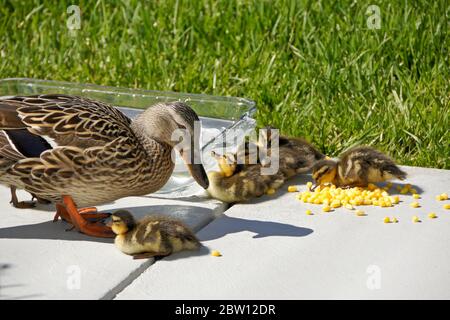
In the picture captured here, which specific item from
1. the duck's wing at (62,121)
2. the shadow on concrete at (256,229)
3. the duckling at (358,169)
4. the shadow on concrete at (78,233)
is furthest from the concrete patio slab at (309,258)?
the duck's wing at (62,121)

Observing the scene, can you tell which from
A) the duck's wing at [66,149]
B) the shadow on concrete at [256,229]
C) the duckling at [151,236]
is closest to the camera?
the duckling at [151,236]

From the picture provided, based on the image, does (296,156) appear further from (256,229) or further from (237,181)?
(256,229)

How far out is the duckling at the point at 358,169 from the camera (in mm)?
5891

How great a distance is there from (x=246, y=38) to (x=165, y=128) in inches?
108

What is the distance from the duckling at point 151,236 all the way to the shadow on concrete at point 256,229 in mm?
277

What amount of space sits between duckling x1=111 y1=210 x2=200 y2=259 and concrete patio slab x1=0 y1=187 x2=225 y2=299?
0.19ft

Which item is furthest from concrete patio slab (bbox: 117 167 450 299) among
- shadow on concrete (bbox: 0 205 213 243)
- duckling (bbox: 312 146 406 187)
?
duckling (bbox: 312 146 406 187)

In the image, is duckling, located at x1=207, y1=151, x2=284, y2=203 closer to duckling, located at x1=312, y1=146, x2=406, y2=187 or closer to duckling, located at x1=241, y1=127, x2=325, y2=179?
duckling, located at x1=241, y1=127, x2=325, y2=179

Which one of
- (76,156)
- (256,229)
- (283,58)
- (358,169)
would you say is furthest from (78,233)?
(283,58)

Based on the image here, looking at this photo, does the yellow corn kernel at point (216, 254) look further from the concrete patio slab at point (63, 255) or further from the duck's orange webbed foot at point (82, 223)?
the duck's orange webbed foot at point (82, 223)

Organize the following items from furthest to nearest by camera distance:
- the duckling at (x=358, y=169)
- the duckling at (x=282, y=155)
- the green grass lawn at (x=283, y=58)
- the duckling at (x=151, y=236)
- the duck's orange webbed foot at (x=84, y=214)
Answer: the green grass lawn at (x=283, y=58), the duckling at (x=282, y=155), the duckling at (x=358, y=169), the duck's orange webbed foot at (x=84, y=214), the duckling at (x=151, y=236)

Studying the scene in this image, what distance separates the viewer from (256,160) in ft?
19.8

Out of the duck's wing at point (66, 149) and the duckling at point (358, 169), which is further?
Answer: the duckling at point (358, 169)
